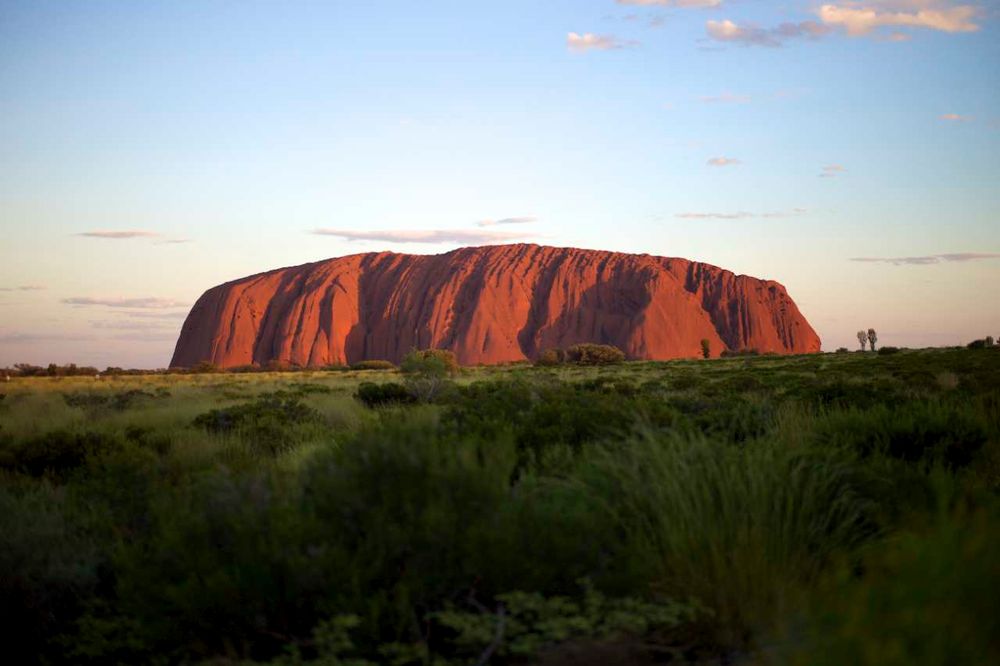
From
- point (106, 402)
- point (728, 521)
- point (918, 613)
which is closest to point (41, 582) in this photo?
point (728, 521)

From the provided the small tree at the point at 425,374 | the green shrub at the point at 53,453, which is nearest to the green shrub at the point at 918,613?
the green shrub at the point at 53,453

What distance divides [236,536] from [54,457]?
21.8 ft

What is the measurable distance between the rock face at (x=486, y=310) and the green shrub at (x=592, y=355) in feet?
61.6

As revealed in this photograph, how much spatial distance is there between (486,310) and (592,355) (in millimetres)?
28624

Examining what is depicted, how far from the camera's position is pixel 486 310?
3846 inches

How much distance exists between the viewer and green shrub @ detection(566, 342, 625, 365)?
7006 cm

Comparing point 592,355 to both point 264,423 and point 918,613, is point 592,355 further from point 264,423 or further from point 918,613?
point 918,613

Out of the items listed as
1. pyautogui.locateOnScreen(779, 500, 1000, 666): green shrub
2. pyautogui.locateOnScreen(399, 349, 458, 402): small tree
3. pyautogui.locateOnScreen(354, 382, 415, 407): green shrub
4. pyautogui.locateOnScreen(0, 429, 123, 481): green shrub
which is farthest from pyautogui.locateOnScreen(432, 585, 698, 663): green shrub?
pyautogui.locateOnScreen(354, 382, 415, 407): green shrub

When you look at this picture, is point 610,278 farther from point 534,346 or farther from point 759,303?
point 759,303

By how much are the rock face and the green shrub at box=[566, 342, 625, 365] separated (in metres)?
18.8

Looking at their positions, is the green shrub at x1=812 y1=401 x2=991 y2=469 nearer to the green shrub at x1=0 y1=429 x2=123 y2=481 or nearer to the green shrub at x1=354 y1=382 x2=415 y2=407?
the green shrub at x1=0 y1=429 x2=123 y2=481

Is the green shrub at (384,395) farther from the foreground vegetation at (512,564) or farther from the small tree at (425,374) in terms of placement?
the foreground vegetation at (512,564)

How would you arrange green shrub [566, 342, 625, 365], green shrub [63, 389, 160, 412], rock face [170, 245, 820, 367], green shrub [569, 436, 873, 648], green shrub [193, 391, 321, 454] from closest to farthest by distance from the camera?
green shrub [569, 436, 873, 648], green shrub [193, 391, 321, 454], green shrub [63, 389, 160, 412], green shrub [566, 342, 625, 365], rock face [170, 245, 820, 367]

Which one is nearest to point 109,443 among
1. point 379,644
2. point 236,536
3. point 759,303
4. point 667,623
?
point 236,536
